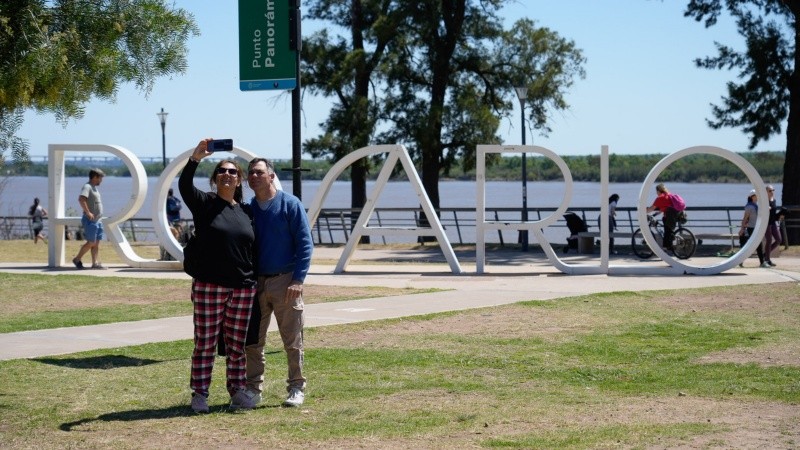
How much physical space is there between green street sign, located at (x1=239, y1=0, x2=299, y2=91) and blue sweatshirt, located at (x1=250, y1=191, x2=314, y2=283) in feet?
Result: 11.4

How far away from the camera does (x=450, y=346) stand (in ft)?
36.9

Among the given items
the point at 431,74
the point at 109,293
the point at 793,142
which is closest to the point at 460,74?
the point at 431,74

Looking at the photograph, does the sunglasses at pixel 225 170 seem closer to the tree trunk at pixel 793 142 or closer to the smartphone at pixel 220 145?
the smartphone at pixel 220 145

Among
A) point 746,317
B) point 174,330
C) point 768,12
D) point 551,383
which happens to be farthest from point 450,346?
point 768,12

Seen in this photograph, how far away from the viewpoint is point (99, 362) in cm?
1034

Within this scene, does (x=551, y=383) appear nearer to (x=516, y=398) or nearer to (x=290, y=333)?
(x=516, y=398)

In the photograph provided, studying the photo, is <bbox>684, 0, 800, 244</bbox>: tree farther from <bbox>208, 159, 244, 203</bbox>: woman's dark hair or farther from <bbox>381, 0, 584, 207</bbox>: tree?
<bbox>208, 159, 244, 203</bbox>: woman's dark hair

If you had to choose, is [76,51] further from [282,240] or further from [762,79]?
→ [762,79]

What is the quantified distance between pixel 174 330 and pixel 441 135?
22244 millimetres

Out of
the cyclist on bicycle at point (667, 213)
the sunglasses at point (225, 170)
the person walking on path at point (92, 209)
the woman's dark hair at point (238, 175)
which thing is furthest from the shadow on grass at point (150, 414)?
the cyclist on bicycle at point (667, 213)

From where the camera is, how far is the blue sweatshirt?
26.5 ft

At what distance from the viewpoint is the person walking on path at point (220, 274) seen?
790 cm

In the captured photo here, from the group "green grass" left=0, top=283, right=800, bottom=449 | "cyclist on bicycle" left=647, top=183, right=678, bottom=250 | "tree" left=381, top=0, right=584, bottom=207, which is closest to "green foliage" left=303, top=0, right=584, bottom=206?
"tree" left=381, top=0, right=584, bottom=207

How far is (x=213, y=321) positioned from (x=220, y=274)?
1.17 feet
